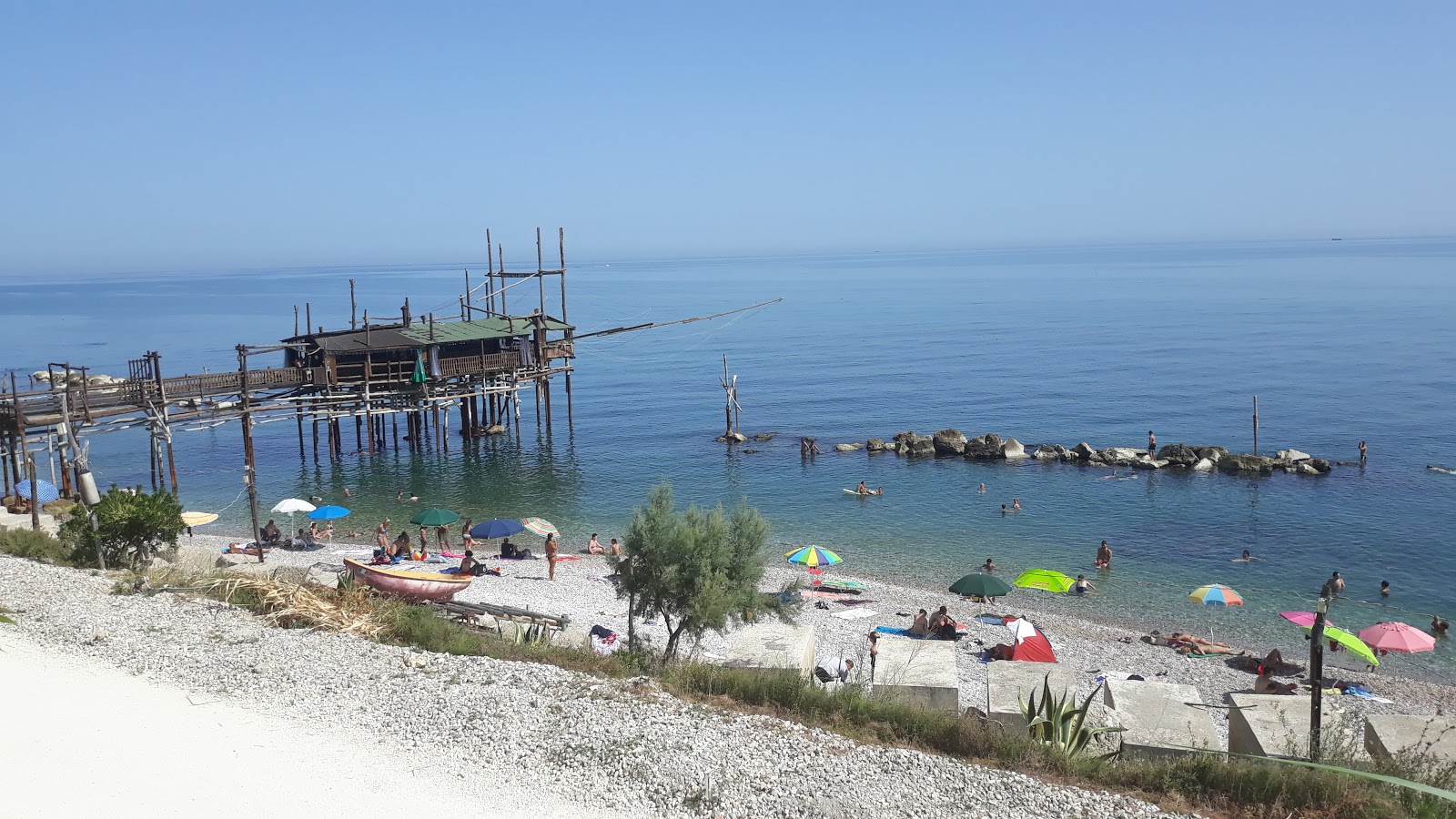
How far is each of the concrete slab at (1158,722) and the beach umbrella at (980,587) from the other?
896cm

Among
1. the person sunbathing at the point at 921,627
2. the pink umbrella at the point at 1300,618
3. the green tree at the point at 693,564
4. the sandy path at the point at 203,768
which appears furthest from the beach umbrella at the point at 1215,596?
the sandy path at the point at 203,768

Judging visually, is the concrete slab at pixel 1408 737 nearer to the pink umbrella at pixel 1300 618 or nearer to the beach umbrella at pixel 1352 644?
the beach umbrella at pixel 1352 644

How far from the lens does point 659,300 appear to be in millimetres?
168750

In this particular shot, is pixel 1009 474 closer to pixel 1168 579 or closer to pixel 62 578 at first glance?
pixel 1168 579

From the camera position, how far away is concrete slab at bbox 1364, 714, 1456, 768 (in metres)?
12.2

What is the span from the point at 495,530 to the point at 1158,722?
2176 cm

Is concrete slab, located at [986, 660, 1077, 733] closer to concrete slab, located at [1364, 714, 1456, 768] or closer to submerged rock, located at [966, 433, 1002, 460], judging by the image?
concrete slab, located at [1364, 714, 1456, 768]

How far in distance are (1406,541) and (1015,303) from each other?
364ft

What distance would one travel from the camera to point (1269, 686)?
66.3 ft

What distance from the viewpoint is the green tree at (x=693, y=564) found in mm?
17078

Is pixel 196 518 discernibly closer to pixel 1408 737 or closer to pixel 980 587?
pixel 980 587

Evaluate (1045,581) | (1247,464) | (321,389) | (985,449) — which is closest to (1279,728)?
(1045,581)

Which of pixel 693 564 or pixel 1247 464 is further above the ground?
pixel 693 564

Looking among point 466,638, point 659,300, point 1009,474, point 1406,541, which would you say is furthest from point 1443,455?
point 659,300
